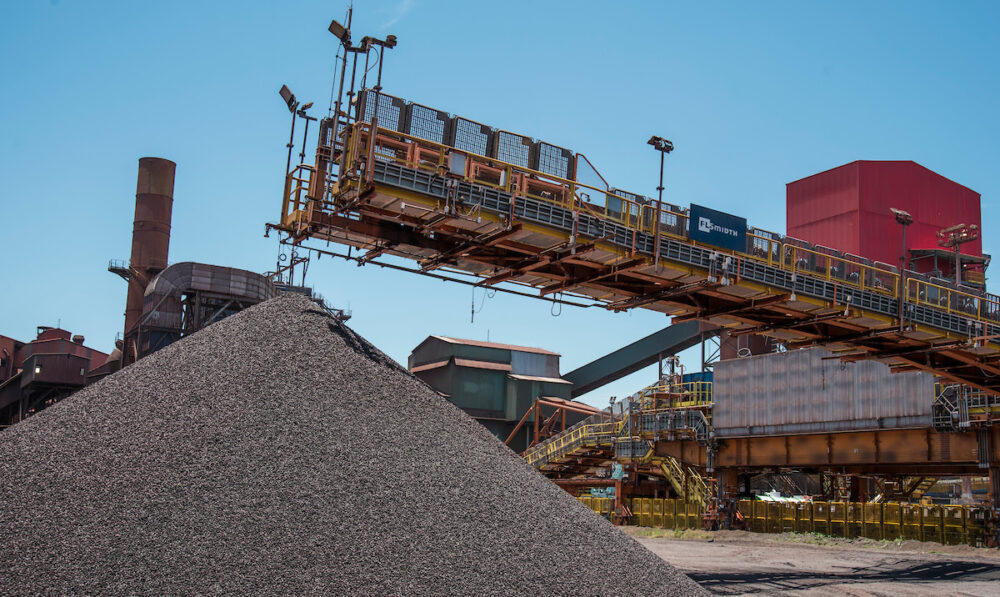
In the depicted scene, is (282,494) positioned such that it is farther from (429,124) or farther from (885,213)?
(885,213)

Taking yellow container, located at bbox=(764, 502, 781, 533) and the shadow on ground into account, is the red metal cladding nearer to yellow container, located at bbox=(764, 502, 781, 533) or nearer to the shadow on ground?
yellow container, located at bbox=(764, 502, 781, 533)

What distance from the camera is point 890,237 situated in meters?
41.5

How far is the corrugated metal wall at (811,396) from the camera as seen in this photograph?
82.0 ft

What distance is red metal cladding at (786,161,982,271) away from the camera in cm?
4094

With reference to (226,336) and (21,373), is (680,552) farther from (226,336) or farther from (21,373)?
(21,373)

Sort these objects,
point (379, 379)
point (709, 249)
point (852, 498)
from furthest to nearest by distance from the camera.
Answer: point (852, 498) → point (709, 249) → point (379, 379)

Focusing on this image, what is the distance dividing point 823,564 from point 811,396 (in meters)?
8.67

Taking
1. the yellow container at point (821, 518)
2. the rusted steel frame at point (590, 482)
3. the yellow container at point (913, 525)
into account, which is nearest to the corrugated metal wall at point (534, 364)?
the rusted steel frame at point (590, 482)

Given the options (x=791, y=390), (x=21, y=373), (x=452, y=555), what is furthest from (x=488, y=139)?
(x=21, y=373)

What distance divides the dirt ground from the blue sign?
5.80m

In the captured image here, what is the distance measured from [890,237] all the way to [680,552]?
26.0 m

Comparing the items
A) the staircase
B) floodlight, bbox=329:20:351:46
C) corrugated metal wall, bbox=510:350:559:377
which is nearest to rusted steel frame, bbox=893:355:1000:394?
the staircase

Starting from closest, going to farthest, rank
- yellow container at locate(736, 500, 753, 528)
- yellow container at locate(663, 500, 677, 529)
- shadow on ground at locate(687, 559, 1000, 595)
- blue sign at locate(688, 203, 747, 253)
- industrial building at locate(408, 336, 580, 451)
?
blue sign at locate(688, 203, 747, 253) < shadow on ground at locate(687, 559, 1000, 595) < yellow container at locate(736, 500, 753, 528) < yellow container at locate(663, 500, 677, 529) < industrial building at locate(408, 336, 580, 451)

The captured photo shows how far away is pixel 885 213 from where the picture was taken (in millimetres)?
41469
